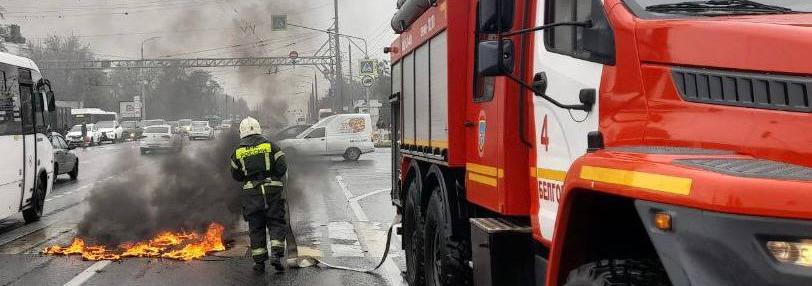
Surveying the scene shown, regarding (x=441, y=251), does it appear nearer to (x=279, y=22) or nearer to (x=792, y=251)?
(x=792, y=251)

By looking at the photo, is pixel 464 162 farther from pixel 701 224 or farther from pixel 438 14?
pixel 701 224

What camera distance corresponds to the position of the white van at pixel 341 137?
27.4 meters

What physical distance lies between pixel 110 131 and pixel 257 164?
51.6 meters

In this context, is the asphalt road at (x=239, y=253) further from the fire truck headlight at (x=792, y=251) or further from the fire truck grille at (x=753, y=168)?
the fire truck headlight at (x=792, y=251)

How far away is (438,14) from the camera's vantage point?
541 cm

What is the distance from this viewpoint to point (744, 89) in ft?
8.43

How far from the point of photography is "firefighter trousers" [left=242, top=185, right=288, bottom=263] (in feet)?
26.5

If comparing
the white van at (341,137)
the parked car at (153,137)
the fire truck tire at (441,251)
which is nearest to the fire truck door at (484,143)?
the fire truck tire at (441,251)

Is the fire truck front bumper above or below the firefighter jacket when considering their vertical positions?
above

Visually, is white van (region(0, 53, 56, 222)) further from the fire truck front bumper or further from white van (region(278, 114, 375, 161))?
white van (region(278, 114, 375, 161))

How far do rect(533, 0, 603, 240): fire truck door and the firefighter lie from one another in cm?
469

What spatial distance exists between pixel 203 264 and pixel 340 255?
1591 mm

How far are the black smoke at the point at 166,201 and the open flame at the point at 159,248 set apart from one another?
254 mm

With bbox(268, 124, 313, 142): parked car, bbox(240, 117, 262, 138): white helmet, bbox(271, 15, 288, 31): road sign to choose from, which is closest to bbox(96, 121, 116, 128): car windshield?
bbox(268, 124, 313, 142): parked car
